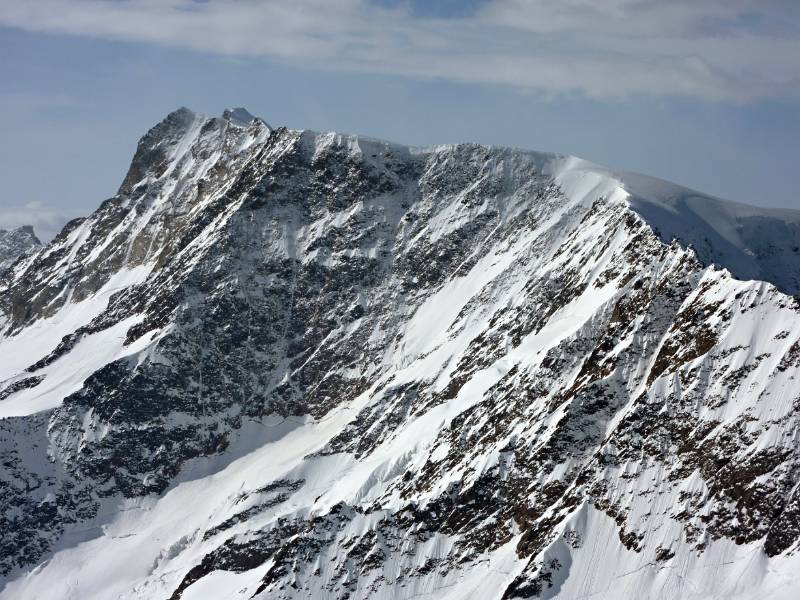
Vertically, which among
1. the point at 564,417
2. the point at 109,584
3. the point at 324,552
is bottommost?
the point at 109,584

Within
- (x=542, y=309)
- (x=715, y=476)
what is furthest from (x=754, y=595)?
(x=542, y=309)

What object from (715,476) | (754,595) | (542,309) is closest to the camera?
(754,595)

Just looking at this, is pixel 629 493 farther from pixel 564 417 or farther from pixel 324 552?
pixel 324 552

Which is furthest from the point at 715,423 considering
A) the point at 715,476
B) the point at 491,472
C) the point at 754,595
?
the point at 491,472

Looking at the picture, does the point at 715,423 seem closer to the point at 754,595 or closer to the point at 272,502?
the point at 754,595

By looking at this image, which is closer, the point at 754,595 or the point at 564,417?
the point at 754,595

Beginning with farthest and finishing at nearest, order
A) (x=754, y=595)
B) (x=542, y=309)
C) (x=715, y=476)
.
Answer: (x=542, y=309), (x=715, y=476), (x=754, y=595)

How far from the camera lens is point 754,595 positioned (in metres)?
122

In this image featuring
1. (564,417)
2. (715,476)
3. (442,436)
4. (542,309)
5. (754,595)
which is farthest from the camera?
(542,309)

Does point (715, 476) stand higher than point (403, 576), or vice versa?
point (715, 476)

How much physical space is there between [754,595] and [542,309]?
70071 millimetres

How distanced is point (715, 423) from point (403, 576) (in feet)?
146

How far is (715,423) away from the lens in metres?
135

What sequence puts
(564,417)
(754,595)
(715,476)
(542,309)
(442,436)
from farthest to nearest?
(542,309) < (442,436) < (564,417) < (715,476) < (754,595)
